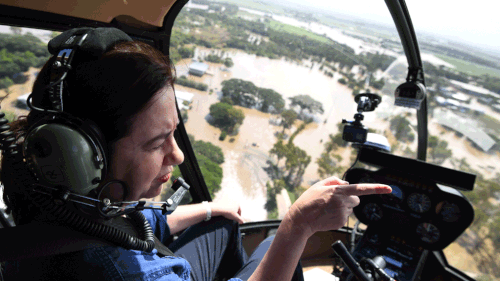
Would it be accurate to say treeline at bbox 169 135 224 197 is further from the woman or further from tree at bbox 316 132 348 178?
tree at bbox 316 132 348 178

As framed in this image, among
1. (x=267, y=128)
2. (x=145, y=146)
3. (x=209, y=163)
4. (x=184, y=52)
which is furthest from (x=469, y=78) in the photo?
(x=145, y=146)

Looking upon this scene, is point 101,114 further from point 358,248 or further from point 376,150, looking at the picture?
point 358,248

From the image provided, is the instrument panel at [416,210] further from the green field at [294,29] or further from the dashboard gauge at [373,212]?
the green field at [294,29]

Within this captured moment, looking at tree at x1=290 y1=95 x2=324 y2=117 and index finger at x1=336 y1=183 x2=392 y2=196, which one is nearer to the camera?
index finger at x1=336 y1=183 x2=392 y2=196

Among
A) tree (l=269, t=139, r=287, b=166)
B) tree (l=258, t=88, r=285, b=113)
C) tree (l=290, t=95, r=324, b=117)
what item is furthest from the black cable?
tree (l=290, t=95, r=324, b=117)

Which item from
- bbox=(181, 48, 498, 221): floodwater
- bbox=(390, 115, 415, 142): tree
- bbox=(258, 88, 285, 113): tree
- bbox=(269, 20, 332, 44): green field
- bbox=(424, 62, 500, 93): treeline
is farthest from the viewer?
bbox=(390, 115, 415, 142): tree

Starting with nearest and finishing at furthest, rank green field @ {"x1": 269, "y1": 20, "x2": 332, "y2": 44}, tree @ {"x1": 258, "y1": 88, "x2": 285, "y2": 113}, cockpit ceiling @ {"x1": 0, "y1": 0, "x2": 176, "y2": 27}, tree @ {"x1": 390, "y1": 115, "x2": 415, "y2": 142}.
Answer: cockpit ceiling @ {"x1": 0, "y1": 0, "x2": 176, "y2": 27} < green field @ {"x1": 269, "y1": 20, "x2": 332, "y2": 44} < tree @ {"x1": 258, "y1": 88, "x2": 285, "y2": 113} < tree @ {"x1": 390, "y1": 115, "x2": 415, "y2": 142}
